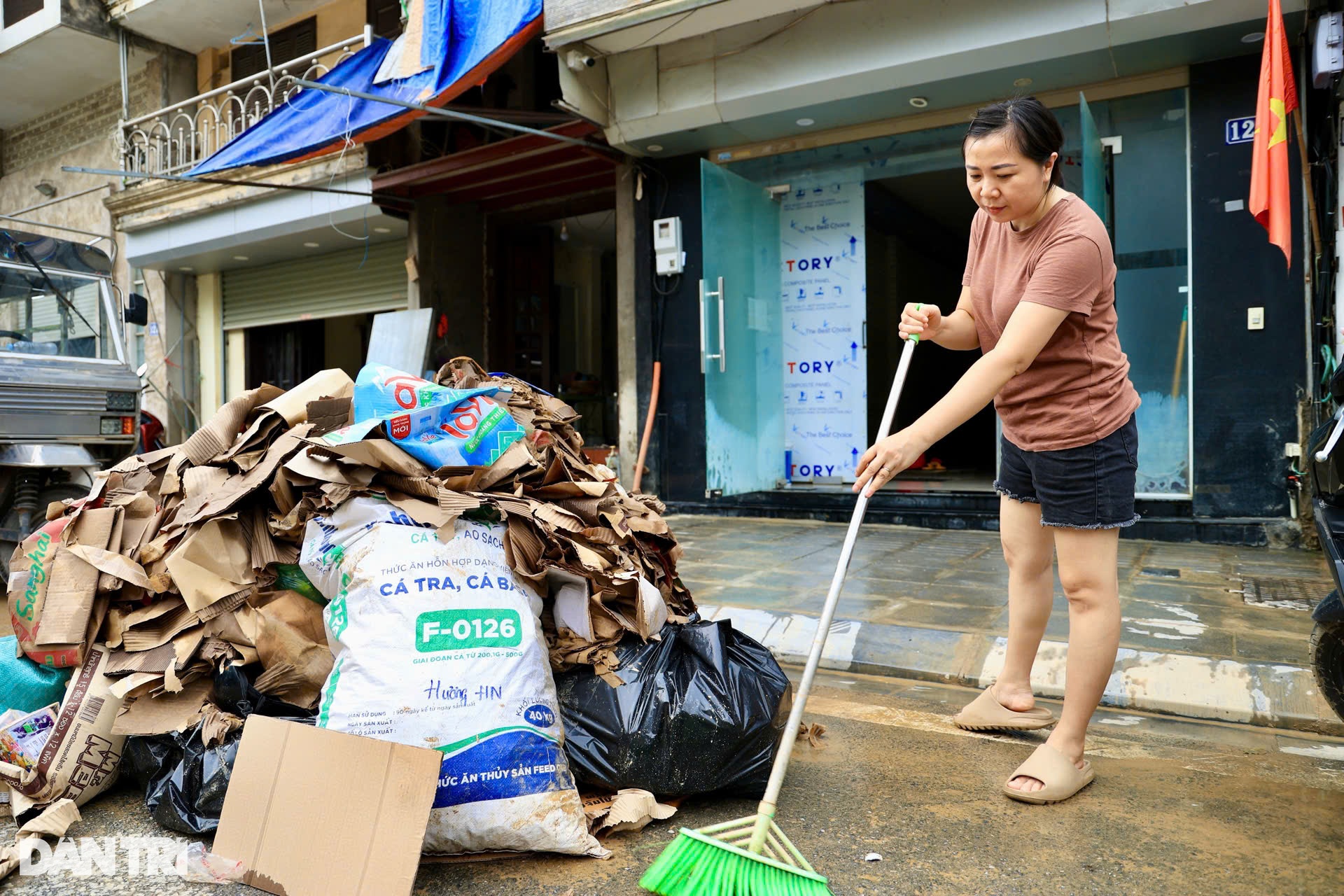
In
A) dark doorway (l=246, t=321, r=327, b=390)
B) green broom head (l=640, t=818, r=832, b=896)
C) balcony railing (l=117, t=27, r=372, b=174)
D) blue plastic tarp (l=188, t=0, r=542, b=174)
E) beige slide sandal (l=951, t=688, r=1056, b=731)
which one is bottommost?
beige slide sandal (l=951, t=688, r=1056, b=731)

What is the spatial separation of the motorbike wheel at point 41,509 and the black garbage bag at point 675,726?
4.15 meters

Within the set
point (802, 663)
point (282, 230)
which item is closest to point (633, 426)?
point (802, 663)

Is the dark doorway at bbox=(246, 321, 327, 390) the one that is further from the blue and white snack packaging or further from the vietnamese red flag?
the vietnamese red flag

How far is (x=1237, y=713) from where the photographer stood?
279 centimetres

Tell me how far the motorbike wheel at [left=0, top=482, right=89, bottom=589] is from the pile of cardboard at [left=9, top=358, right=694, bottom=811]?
2.77 m

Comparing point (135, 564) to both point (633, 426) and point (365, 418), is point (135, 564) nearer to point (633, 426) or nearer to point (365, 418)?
point (365, 418)

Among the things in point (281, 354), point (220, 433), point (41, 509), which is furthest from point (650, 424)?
point (281, 354)

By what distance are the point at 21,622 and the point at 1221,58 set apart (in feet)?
22.6

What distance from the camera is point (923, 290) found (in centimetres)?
1293

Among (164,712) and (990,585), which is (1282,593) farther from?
(164,712)

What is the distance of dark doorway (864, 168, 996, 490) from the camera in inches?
372

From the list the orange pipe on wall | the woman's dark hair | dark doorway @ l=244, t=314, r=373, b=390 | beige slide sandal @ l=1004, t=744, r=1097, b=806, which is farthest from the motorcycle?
dark doorway @ l=244, t=314, r=373, b=390

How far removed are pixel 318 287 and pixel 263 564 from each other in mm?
10815

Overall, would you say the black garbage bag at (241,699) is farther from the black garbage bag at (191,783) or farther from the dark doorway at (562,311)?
the dark doorway at (562,311)
